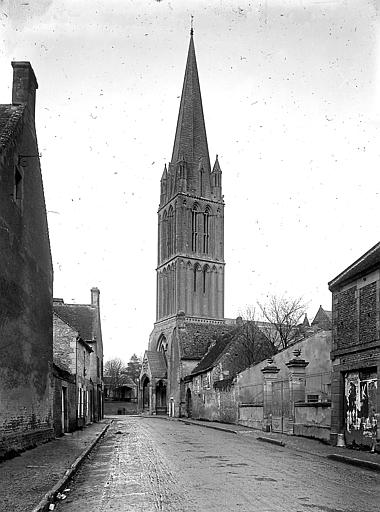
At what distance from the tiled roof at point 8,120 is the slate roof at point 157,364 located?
2465 inches

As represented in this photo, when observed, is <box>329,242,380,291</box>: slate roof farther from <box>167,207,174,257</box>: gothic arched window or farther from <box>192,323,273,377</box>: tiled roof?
<box>167,207,174,257</box>: gothic arched window

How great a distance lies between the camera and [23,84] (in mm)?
20844

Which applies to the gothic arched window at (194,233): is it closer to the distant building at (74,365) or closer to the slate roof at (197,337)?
the slate roof at (197,337)

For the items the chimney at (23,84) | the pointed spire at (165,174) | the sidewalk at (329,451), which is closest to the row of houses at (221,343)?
the pointed spire at (165,174)

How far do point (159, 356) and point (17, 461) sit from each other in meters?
67.3

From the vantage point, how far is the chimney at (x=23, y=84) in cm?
2052

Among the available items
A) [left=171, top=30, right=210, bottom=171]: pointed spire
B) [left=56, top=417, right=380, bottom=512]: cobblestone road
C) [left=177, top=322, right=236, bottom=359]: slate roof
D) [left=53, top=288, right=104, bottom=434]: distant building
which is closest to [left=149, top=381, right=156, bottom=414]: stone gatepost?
[left=177, top=322, right=236, bottom=359]: slate roof

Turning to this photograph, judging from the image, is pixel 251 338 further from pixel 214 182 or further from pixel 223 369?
pixel 214 182

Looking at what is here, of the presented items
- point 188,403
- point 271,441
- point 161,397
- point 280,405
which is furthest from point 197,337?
point 271,441

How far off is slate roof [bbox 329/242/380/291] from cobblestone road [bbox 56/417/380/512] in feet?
18.9

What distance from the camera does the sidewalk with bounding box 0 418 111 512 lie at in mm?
9414

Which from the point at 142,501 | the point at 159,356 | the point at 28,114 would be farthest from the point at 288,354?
the point at 159,356

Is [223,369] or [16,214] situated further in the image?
[223,369]

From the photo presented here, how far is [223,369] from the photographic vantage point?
5091 centimetres
